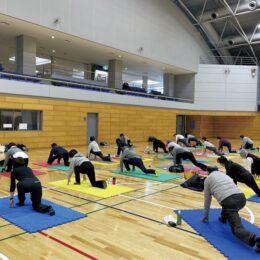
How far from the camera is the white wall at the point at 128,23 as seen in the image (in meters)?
15.6

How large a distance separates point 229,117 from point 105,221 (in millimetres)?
28873

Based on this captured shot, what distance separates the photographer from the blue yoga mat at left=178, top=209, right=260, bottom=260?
3.72 m

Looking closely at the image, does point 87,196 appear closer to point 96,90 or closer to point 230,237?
point 230,237

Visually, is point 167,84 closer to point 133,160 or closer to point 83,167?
point 133,160

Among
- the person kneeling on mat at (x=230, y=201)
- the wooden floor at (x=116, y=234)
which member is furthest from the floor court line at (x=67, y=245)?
the person kneeling on mat at (x=230, y=201)

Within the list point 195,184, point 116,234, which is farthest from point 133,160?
point 116,234

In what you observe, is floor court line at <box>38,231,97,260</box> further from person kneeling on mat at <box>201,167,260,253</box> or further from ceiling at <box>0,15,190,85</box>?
ceiling at <box>0,15,190,85</box>

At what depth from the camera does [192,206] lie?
5.86 m

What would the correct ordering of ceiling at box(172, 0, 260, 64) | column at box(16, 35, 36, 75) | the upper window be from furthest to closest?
1. ceiling at box(172, 0, 260, 64)
2. column at box(16, 35, 36, 75)
3. the upper window

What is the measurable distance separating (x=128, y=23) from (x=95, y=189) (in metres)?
16.4

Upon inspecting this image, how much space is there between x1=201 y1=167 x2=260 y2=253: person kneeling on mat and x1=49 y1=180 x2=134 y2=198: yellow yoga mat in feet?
8.23

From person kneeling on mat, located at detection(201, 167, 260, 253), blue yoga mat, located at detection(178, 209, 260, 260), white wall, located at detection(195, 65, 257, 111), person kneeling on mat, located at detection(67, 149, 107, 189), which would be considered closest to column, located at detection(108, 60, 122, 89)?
white wall, located at detection(195, 65, 257, 111)

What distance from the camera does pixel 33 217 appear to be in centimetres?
486

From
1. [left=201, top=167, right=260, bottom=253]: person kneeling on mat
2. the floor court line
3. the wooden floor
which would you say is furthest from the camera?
[left=201, top=167, right=260, bottom=253]: person kneeling on mat
